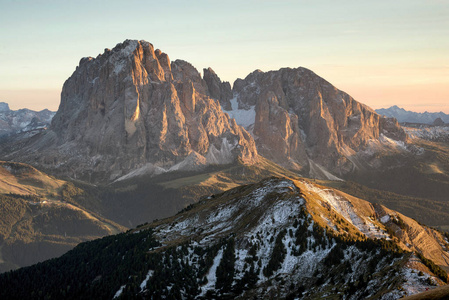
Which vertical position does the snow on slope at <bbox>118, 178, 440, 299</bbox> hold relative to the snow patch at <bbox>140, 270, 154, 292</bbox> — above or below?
above

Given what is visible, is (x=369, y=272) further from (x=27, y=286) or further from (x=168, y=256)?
(x=27, y=286)

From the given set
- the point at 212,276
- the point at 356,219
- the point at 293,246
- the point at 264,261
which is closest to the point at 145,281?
the point at 212,276

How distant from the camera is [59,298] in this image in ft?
543

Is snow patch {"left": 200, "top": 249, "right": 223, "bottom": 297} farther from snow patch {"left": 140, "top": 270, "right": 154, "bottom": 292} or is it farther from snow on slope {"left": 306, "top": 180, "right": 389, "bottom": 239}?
snow on slope {"left": 306, "top": 180, "right": 389, "bottom": 239}

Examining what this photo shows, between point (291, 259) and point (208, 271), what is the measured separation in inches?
953

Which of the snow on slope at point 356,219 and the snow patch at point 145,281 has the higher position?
the snow on slope at point 356,219

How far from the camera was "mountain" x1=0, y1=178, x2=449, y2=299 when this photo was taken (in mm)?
128500

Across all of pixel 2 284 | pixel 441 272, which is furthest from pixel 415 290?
pixel 2 284

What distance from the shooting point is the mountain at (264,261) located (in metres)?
128

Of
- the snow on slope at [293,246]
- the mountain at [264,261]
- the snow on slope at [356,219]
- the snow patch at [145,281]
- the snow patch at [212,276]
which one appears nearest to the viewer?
the mountain at [264,261]

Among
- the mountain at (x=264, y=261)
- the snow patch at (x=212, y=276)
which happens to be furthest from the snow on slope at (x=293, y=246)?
Answer: the mountain at (x=264, y=261)

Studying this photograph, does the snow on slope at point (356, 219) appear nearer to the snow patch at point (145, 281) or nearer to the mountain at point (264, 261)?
the mountain at point (264, 261)

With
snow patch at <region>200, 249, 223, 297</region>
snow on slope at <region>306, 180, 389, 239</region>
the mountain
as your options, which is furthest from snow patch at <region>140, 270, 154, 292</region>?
snow on slope at <region>306, 180, 389, 239</region>

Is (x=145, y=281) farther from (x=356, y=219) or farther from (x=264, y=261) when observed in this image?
(x=356, y=219)
